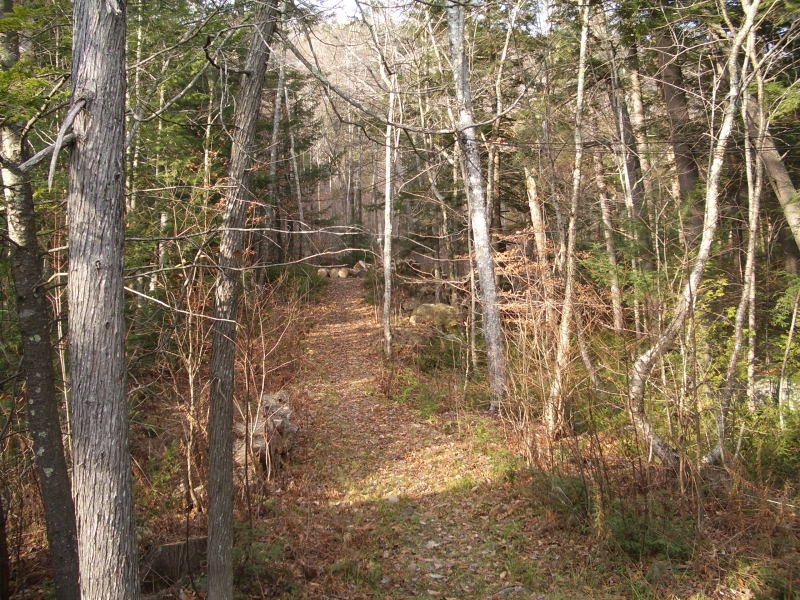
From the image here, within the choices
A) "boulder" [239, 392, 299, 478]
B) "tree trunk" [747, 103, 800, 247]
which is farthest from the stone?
"tree trunk" [747, 103, 800, 247]

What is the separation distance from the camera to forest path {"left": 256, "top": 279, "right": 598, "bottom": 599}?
5648mm

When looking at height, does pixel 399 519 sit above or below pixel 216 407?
below

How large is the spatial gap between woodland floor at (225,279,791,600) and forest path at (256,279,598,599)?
0.06ft

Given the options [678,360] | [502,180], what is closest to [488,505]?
[678,360]

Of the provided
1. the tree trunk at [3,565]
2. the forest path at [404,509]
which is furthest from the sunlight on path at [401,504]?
the tree trunk at [3,565]

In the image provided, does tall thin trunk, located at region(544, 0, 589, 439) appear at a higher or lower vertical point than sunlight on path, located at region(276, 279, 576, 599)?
higher

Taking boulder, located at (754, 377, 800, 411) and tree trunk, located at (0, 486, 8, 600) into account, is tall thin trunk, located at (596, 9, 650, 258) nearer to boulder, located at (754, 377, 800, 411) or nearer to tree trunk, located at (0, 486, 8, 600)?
boulder, located at (754, 377, 800, 411)

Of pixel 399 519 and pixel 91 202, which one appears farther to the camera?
pixel 399 519

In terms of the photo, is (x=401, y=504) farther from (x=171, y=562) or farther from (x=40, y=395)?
(x=40, y=395)

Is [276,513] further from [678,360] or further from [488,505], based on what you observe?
[678,360]

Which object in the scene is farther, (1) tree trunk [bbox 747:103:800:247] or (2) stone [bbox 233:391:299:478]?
(1) tree trunk [bbox 747:103:800:247]

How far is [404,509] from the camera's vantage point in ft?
24.1

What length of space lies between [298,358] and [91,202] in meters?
9.69

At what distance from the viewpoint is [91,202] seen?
10.4 ft
